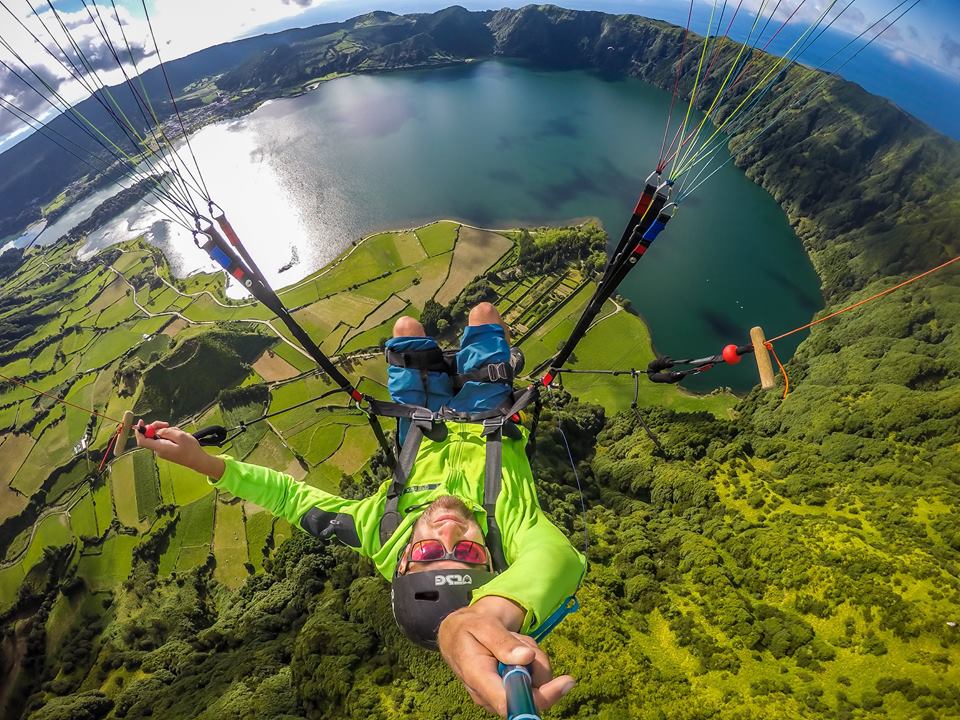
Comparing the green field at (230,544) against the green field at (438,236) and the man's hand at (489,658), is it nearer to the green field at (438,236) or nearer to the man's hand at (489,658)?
the green field at (438,236)

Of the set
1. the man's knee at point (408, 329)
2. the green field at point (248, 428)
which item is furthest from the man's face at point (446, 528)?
the green field at point (248, 428)

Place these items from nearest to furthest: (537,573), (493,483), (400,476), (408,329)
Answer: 1. (537,573)
2. (493,483)
3. (400,476)
4. (408,329)

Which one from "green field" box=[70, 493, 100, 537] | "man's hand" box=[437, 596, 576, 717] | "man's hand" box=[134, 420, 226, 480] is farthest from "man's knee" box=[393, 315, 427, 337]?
"green field" box=[70, 493, 100, 537]

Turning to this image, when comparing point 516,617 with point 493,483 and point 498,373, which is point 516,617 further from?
point 498,373

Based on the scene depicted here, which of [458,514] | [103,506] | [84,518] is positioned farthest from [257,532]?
[458,514]

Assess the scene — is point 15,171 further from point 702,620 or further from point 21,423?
point 702,620

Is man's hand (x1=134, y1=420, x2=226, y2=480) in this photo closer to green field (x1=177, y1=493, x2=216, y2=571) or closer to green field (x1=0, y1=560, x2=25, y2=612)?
green field (x1=177, y1=493, x2=216, y2=571)
